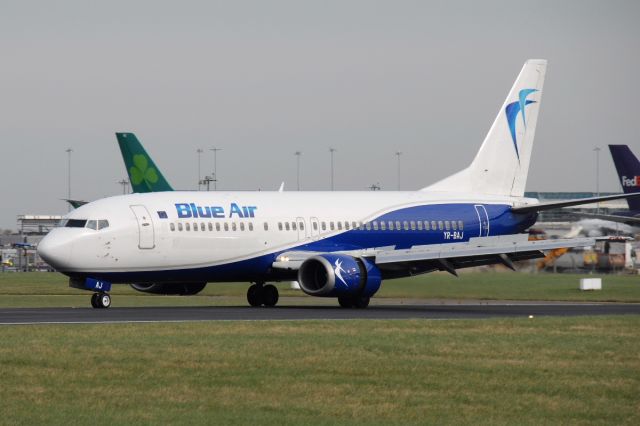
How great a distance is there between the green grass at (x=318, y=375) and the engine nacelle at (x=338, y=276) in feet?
35.7

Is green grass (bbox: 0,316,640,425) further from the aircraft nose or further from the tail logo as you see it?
the tail logo

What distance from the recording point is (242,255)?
141 ft

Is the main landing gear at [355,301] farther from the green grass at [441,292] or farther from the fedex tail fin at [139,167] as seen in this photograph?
the fedex tail fin at [139,167]

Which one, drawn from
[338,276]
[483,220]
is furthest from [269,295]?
[483,220]

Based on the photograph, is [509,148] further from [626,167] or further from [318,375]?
[318,375]

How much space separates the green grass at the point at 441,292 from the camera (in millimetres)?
50562

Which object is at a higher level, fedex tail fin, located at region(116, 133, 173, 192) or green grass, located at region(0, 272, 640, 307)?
fedex tail fin, located at region(116, 133, 173, 192)

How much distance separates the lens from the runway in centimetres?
3400

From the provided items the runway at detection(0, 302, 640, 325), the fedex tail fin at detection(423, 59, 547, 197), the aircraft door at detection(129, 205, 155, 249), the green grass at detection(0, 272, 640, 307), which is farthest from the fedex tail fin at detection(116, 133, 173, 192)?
the runway at detection(0, 302, 640, 325)

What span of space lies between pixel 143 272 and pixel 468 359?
19404 mm

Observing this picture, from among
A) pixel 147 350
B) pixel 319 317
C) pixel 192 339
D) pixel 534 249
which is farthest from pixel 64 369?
pixel 534 249

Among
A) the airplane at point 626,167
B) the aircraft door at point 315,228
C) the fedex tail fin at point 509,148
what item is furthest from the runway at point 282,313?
the airplane at point 626,167

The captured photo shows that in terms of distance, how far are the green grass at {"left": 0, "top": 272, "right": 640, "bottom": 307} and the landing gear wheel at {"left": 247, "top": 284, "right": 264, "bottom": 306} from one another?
333cm

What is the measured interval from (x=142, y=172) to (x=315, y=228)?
34365 millimetres
